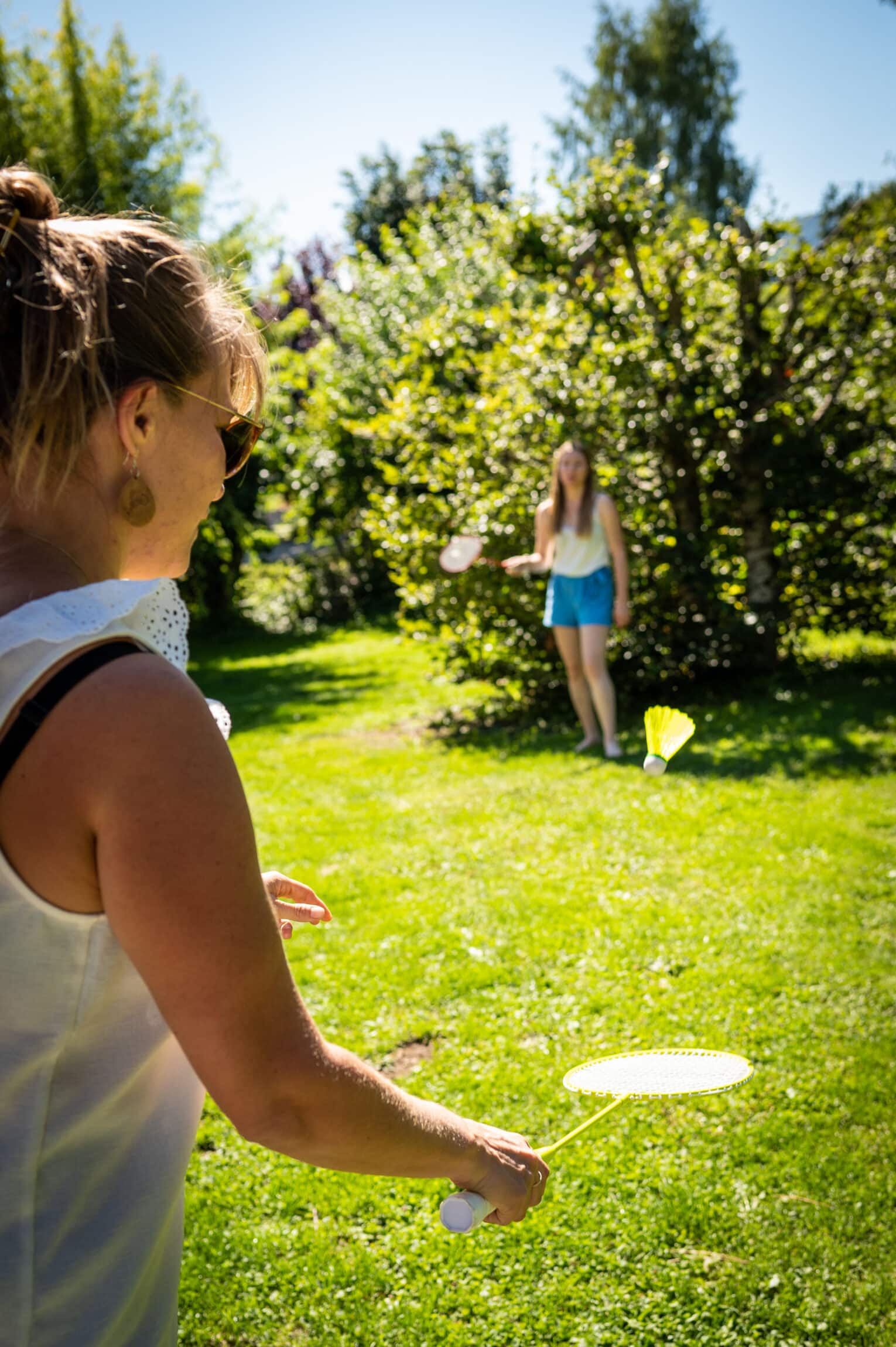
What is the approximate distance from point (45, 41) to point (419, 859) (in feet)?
65.9

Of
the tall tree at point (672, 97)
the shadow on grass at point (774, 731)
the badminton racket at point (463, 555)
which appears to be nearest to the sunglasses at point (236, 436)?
the shadow on grass at point (774, 731)

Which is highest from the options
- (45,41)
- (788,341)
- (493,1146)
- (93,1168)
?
(45,41)

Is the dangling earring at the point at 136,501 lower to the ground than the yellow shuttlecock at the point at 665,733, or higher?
higher

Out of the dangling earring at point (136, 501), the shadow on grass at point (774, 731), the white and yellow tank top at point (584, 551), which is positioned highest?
the dangling earring at point (136, 501)

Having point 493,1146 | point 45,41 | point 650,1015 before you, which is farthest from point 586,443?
point 45,41

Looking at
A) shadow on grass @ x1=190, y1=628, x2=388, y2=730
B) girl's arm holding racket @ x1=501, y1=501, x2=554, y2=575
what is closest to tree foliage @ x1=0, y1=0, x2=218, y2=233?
shadow on grass @ x1=190, y1=628, x2=388, y2=730

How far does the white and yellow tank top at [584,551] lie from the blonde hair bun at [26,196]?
261 inches

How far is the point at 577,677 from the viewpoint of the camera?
771 cm

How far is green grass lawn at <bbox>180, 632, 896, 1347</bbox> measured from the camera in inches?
97.6

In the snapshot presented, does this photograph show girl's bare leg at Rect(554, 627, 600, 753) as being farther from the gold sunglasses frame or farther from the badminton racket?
the gold sunglasses frame

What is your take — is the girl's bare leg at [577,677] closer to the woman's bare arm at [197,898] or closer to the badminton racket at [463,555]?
the badminton racket at [463,555]

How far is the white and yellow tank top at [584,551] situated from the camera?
296 inches

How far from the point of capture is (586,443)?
29.3 feet

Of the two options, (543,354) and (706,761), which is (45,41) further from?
(706,761)
